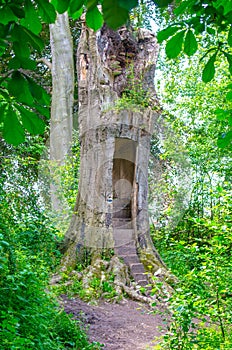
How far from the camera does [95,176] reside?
6777mm

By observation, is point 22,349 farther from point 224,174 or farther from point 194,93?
point 194,93

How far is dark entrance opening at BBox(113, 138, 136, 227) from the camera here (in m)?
7.45

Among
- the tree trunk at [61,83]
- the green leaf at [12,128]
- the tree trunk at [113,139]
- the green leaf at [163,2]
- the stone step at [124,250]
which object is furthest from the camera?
the tree trunk at [61,83]

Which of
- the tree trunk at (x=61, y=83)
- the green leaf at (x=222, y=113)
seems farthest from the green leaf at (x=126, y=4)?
the tree trunk at (x=61, y=83)

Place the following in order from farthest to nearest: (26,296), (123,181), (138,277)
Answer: (123,181)
(138,277)
(26,296)

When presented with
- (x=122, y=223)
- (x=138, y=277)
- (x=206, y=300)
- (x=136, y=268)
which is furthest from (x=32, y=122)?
(x=122, y=223)

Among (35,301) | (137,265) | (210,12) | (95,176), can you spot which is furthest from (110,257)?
(210,12)

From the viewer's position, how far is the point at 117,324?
4.81 m

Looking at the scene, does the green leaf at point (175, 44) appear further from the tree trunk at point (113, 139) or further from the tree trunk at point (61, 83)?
the tree trunk at point (61, 83)

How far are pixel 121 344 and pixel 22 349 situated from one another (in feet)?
7.10

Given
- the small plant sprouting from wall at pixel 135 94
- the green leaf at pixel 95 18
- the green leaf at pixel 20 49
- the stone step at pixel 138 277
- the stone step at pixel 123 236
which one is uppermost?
the small plant sprouting from wall at pixel 135 94

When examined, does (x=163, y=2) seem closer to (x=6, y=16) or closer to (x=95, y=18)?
(x=95, y=18)

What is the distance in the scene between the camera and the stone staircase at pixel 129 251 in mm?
6490

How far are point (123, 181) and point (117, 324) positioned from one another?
341 cm
